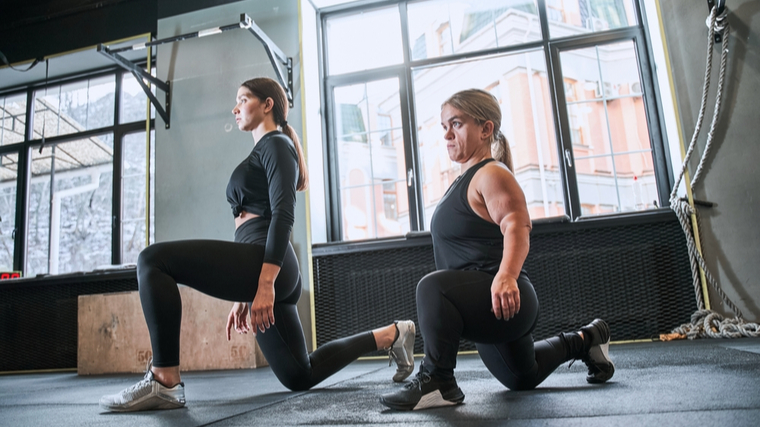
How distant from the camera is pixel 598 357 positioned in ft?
4.88

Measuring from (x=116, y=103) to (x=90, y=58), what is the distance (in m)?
0.40

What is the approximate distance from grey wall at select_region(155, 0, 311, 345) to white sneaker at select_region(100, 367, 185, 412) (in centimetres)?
209

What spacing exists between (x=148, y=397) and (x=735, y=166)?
288cm

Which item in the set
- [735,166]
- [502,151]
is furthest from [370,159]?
[502,151]

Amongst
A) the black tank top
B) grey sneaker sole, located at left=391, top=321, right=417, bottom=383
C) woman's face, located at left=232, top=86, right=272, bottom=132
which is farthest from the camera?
grey sneaker sole, located at left=391, top=321, right=417, bottom=383

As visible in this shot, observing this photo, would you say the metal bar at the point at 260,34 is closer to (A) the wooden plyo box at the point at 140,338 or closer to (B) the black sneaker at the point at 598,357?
(A) the wooden plyo box at the point at 140,338

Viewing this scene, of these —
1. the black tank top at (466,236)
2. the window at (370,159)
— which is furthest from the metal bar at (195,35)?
the black tank top at (466,236)

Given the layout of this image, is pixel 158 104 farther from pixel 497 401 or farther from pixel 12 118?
pixel 497 401

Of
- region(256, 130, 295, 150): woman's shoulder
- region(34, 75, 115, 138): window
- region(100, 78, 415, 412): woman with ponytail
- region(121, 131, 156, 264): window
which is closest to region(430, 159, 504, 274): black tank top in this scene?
region(100, 78, 415, 412): woman with ponytail

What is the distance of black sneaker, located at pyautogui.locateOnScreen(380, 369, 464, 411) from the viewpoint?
117cm

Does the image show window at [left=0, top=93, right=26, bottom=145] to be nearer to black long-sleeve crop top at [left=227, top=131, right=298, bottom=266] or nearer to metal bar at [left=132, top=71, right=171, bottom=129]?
metal bar at [left=132, top=71, right=171, bottom=129]

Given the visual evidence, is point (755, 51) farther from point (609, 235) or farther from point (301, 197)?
point (301, 197)

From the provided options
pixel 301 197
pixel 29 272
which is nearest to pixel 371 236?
pixel 301 197

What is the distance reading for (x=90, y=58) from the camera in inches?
169
